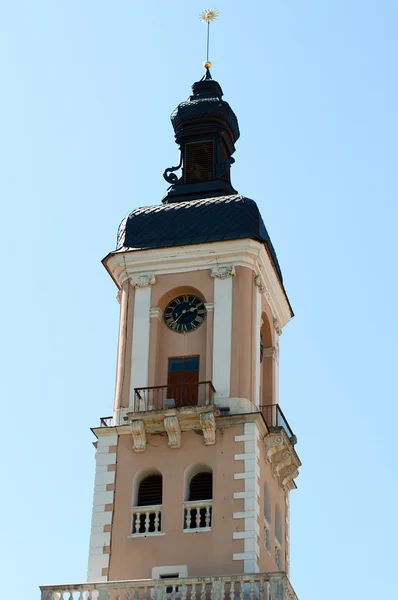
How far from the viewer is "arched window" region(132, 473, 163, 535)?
31.3 m

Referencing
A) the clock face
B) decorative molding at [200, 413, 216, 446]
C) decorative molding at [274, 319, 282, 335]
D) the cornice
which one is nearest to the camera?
decorative molding at [200, 413, 216, 446]

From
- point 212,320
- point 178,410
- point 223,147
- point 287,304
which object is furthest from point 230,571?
point 223,147

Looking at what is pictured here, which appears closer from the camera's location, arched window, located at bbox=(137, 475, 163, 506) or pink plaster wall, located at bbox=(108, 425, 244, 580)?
pink plaster wall, located at bbox=(108, 425, 244, 580)

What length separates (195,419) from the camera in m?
31.9

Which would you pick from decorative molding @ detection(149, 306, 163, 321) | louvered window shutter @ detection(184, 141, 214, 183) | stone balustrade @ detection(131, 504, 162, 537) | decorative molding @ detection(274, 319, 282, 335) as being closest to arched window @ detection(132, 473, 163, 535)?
stone balustrade @ detection(131, 504, 162, 537)

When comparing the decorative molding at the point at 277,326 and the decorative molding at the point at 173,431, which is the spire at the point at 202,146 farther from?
the decorative molding at the point at 173,431

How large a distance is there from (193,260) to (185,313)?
47.8 inches

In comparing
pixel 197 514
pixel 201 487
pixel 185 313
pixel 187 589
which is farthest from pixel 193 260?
pixel 187 589

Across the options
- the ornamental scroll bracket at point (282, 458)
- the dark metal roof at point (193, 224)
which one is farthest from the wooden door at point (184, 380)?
the dark metal roof at point (193, 224)

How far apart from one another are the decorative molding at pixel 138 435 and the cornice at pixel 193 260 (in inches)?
Result: 155

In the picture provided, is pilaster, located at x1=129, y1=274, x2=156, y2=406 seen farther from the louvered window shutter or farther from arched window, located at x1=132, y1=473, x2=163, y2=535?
the louvered window shutter

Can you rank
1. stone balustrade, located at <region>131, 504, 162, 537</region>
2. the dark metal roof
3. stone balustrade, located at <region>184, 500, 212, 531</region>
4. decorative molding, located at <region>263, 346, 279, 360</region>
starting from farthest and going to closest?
decorative molding, located at <region>263, 346, 279, 360</region> < the dark metal roof < stone balustrade, located at <region>131, 504, 162, 537</region> < stone balustrade, located at <region>184, 500, 212, 531</region>

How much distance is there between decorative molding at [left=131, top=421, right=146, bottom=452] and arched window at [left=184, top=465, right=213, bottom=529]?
117cm

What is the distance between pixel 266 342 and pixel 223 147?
17.5 ft
